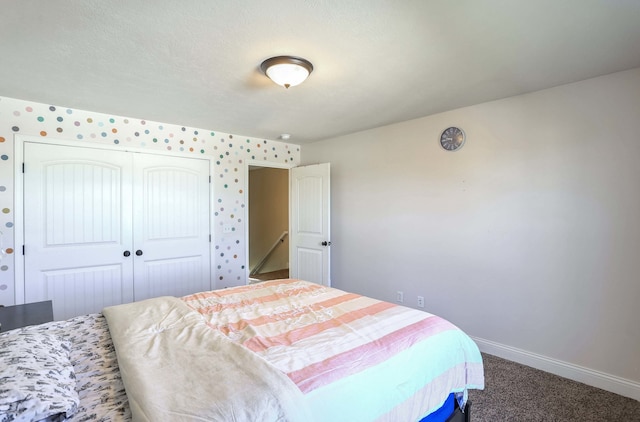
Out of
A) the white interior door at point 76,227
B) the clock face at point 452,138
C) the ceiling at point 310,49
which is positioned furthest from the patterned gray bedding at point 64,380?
the clock face at point 452,138

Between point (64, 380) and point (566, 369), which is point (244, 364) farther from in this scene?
point (566, 369)

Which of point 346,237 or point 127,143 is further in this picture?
point 346,237

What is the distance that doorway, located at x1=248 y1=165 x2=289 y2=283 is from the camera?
658 cm

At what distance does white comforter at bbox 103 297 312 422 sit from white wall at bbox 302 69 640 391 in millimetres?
2466

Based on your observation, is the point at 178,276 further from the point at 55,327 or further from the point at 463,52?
the point at 463,52

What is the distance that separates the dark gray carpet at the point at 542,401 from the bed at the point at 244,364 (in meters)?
0.53

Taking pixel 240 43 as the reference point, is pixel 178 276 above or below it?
below

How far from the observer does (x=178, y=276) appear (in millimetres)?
3662

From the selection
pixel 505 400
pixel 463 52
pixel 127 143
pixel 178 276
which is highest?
pixel 463 52

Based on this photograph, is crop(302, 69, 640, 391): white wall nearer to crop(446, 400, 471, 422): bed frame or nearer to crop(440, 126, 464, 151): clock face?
crop(440, 126, 464, 151): clock face

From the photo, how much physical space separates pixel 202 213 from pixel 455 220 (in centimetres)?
288

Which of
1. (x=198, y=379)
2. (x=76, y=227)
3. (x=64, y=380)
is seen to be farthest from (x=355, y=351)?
(x=76, y=227)

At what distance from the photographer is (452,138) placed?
10.3 ft

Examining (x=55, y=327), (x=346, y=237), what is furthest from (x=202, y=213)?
(x=55, y=327)
